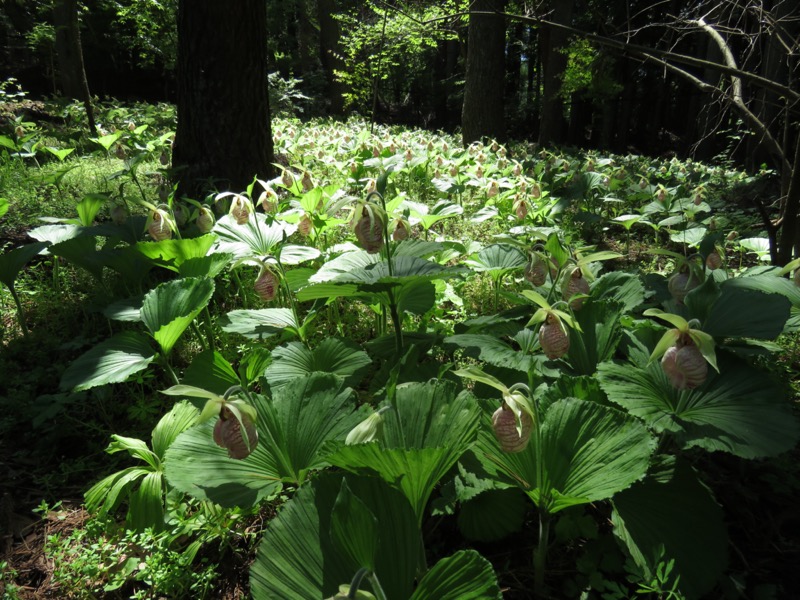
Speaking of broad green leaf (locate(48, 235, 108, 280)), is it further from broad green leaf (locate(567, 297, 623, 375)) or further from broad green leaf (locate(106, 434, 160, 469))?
broad green leaf (locate(567, 297, 623, 375))

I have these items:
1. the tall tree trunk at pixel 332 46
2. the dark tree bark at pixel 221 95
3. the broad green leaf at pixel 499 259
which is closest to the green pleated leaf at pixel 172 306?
the broad green leaf at pixel 499 259

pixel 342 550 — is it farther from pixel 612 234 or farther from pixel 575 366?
pixel 612 234

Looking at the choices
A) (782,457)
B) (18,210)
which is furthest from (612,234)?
(18,210)

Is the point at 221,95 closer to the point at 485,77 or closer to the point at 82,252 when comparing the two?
the point at 82,252

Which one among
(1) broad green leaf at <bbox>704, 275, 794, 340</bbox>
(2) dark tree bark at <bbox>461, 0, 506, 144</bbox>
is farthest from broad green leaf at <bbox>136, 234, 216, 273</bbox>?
(2) dark tree bark at <bbox>461, 0, 506, 144</bbox>

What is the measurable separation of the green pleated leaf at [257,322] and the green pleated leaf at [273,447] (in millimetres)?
624

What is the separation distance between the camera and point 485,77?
8.45m

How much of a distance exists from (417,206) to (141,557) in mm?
2247

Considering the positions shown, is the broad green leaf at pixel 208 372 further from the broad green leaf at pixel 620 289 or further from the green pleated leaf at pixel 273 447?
the broad green leaf at pixel 620 289

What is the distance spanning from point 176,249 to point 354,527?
1873 millimetres

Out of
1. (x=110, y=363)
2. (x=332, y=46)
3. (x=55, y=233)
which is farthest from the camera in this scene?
(x=332, y=46)

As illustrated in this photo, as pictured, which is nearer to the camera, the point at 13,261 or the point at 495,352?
the point at 495,352

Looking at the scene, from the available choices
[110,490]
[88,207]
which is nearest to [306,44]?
[88,207]

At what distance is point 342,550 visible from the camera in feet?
3.16
